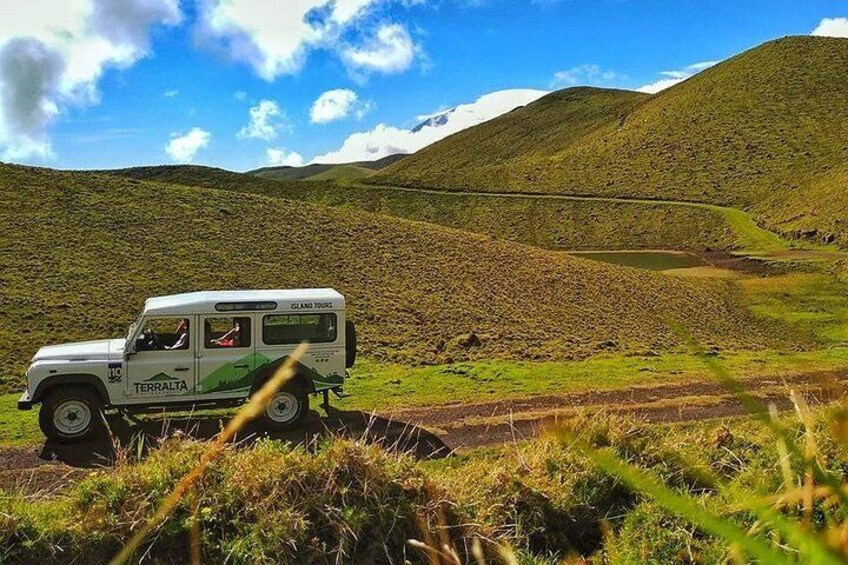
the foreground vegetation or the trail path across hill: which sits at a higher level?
the trail path across hill

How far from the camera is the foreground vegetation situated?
6555 millimetres

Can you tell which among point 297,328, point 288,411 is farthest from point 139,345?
point 288,411

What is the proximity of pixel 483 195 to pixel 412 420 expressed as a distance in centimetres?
8954

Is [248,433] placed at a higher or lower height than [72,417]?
lower

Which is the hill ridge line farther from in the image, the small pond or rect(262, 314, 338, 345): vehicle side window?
rect(262, 314, 338, 345): vehicle side window

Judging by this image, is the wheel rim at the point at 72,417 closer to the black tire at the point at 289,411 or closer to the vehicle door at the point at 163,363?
the vehicle door at the point at 163,363

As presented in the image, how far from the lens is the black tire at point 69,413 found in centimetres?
1362

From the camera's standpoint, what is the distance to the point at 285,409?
14.9 metres

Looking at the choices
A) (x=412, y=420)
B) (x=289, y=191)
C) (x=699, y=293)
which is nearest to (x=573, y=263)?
(x=699, y=293)

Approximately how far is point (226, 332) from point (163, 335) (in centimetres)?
131

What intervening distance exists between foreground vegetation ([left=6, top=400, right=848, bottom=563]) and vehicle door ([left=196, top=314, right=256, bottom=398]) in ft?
22.9

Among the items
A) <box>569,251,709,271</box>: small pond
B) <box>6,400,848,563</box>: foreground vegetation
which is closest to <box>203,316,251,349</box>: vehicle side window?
<box>6,400,848,563</box>: foreground vegetation

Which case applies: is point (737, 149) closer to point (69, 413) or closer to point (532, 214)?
point (532, 214)

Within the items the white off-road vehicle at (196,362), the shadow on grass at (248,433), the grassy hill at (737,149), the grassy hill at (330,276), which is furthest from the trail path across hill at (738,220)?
the white off-road vehicle at (196,362)
